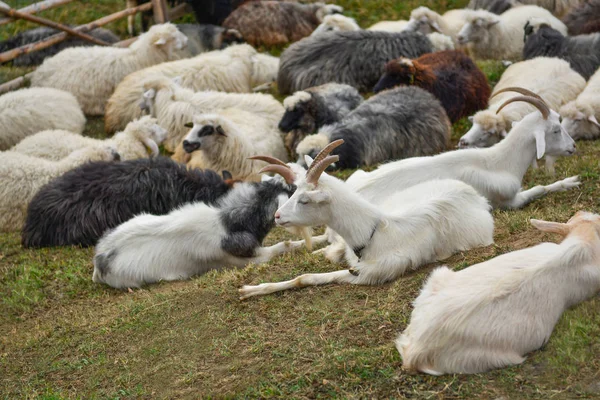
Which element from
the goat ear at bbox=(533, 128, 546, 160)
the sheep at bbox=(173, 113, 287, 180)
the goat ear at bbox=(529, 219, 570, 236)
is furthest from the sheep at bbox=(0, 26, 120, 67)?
the goat ear at bbox=(529, 219, 570, 236)

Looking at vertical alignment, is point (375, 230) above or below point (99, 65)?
above

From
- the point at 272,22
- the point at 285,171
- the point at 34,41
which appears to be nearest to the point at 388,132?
the point at 285,171

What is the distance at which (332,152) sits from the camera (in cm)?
896

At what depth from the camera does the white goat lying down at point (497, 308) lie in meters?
3.99

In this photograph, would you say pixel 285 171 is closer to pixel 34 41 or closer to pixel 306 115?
pixel 306 115

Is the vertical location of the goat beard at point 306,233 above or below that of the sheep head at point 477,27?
above

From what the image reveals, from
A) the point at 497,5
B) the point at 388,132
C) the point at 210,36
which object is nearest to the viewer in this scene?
the point at 388,132

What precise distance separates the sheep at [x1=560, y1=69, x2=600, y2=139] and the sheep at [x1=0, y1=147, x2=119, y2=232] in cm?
517

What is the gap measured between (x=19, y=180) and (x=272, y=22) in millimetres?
6689

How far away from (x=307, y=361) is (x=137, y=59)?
29.0 feet

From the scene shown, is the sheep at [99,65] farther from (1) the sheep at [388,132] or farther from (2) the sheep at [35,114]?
(1) the sheep at [388,132]

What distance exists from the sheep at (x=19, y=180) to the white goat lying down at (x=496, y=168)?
3.60 metres

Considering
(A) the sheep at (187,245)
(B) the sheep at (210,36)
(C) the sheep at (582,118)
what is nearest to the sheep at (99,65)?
(B) the sheep at (210,36)

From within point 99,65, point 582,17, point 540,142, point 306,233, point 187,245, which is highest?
point 540,142
